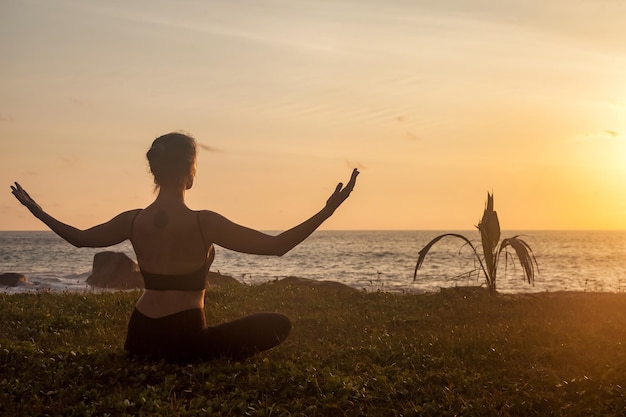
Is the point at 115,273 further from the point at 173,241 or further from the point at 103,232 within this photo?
the point at 173,241

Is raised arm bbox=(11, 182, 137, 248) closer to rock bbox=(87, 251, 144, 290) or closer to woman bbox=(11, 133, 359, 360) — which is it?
woman bbox=(11, 133, 359, 360)

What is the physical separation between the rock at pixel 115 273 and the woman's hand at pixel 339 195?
25907 mm

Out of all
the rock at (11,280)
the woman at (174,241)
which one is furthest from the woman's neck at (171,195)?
the rock at (11,280)

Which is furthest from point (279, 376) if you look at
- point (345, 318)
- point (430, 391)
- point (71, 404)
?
point (345, 318)

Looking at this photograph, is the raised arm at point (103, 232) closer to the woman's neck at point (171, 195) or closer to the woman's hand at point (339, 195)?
the woman's neck at point (171, 195)

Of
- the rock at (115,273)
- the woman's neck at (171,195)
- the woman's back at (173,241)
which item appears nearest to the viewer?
the woman's back at (173,241)

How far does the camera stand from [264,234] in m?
7.12

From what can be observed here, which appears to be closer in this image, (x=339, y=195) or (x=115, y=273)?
(x=339, y=195)

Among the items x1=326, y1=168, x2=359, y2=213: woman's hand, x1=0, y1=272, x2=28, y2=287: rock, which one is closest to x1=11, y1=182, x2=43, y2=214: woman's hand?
x1=326, y1=168, x2=359, y2=213: woman's hand

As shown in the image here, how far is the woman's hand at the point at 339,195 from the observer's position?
23.2ft

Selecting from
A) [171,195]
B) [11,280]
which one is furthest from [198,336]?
[11,280]

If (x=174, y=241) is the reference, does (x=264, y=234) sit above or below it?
above

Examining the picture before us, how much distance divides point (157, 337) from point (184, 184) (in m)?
1.89

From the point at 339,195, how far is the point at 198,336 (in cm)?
250
